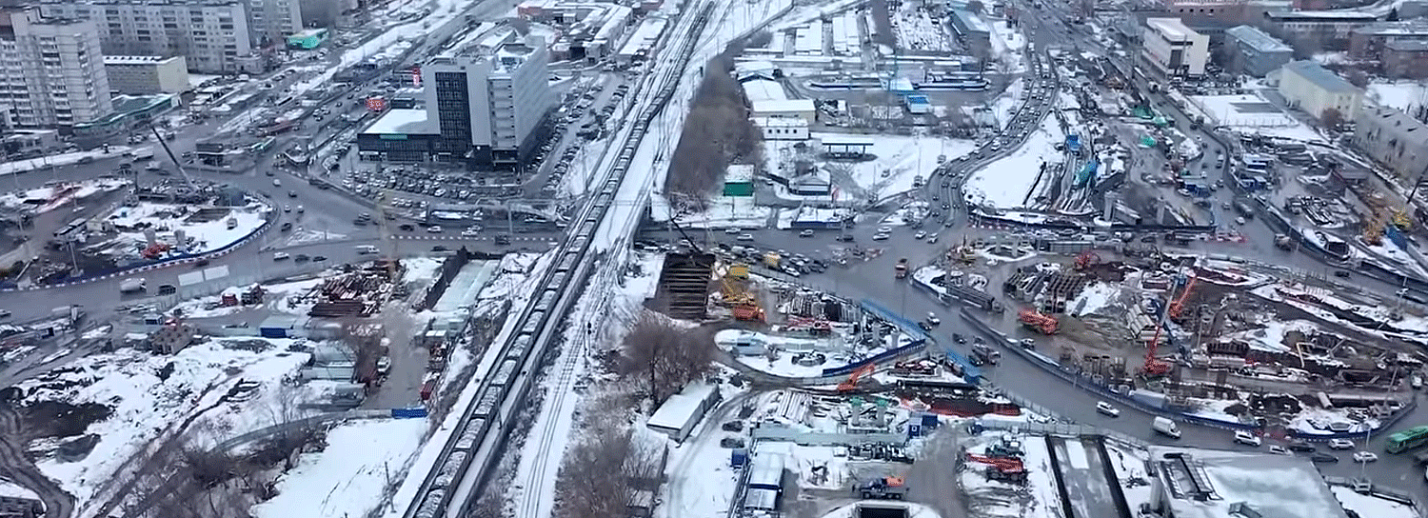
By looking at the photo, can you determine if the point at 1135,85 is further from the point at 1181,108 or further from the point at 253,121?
the point at 253,121

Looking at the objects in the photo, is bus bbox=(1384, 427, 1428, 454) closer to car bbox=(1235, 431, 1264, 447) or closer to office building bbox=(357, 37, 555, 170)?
car bbox=(1235, 431, 1264, 447)

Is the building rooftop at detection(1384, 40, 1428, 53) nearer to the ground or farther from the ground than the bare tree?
farther from the ground

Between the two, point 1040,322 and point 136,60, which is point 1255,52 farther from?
point 136,60

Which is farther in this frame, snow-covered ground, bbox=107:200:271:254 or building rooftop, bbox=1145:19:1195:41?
building rooftop, bbox=1145:19:1195:41

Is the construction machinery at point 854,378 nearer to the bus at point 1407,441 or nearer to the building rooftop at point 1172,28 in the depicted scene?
the bus at point 1407,441

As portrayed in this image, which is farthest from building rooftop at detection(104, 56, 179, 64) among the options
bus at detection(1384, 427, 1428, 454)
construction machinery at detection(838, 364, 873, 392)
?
bus at detection(1384, 427, 1428, 454)

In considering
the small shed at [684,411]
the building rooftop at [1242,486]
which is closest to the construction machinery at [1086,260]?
the building rooftop at [1242,486]
